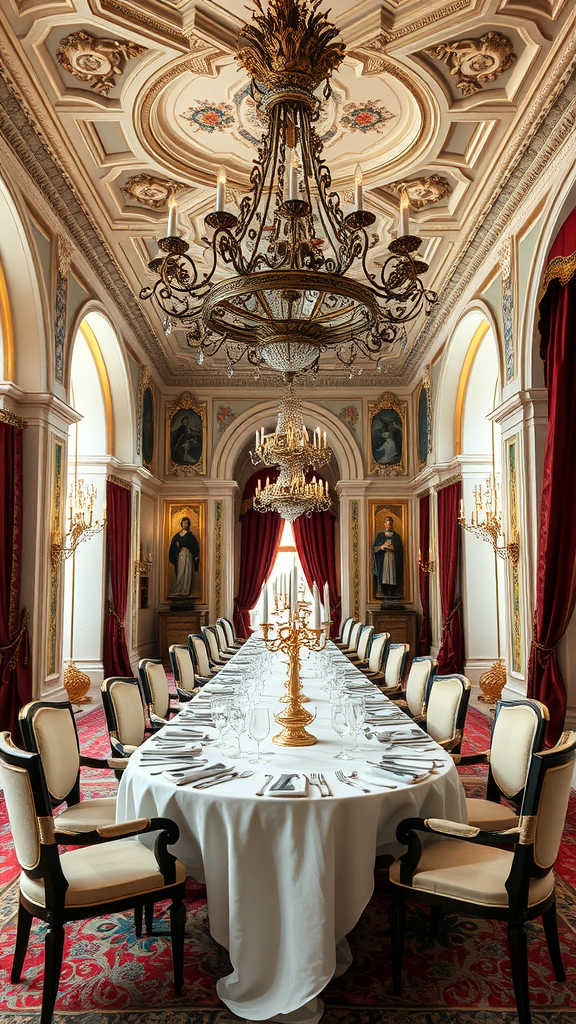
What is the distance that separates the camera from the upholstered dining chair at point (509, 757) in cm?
321

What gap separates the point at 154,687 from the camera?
4.77m

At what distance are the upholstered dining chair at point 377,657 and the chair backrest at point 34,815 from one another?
418 centimetres

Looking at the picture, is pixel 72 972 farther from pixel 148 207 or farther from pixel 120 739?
pixel 148 207

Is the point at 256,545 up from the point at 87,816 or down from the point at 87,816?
up

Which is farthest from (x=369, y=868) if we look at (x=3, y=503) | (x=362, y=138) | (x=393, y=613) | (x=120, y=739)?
(x=393, y=613)

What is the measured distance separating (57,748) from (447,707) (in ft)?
7.22

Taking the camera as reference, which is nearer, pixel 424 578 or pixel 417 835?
pixel 417 835

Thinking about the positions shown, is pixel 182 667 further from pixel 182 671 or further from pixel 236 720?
pixel 236 720

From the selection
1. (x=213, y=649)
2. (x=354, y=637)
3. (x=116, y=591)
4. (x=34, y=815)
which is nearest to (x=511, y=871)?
(x=34, y=815)

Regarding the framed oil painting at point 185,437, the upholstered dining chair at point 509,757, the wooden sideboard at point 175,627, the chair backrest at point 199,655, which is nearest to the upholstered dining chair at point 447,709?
the upholstered dining chair at point 509,757

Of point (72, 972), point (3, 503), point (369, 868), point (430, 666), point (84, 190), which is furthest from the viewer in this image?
point (84, 190)

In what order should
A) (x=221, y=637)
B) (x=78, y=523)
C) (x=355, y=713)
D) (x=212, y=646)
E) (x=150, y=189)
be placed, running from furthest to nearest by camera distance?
1. (x=221, y=637)
2. (x=212, y=646)
3. (x=78, y=523)
4. (x=150, y=189)
5. (x=355, y=713)

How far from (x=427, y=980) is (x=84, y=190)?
6.80 metres

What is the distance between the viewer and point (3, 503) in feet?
19.2
